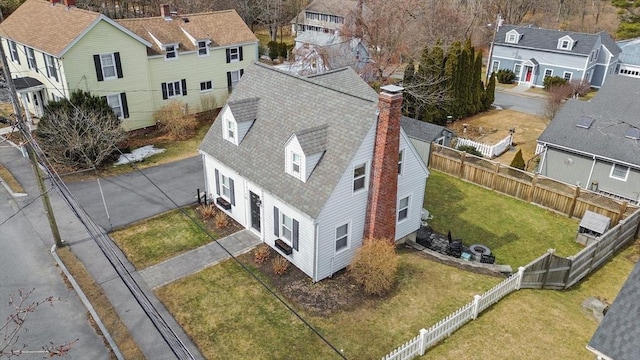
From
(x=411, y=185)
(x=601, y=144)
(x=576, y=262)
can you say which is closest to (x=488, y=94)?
(x=601, y=144)

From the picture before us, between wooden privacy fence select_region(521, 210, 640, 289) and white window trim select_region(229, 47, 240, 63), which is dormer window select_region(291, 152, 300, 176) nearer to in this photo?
wooden privacy fence select_region(521, 210, 640, 289)

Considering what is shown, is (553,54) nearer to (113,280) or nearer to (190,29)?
(190,29)

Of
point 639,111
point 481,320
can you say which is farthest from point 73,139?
point 639,111

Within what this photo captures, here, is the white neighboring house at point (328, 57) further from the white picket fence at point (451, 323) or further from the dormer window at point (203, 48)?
the white picket fence at point (451, 323)

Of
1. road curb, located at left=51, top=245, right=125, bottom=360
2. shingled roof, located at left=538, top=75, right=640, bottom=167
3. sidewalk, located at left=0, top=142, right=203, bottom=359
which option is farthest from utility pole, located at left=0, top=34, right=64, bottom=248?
shingled roof, located at left=538, top=75, right=640, bottom=167

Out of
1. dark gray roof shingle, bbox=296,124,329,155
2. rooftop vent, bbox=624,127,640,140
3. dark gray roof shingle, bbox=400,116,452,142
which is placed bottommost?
dark gray roof shingle, bbox=400,116,452,142

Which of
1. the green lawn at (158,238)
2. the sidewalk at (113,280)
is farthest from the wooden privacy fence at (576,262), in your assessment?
the green lawn at (158,238)

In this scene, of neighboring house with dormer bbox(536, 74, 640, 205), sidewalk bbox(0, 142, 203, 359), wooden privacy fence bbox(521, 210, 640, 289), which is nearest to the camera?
sidewalk bbox(0, 142, 203, 359)

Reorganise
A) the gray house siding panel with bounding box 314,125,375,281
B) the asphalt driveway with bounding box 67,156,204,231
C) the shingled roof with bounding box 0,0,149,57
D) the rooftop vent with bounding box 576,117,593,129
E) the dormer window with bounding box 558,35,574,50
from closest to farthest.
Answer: the gray house siding panel with bounding box 314,125,375,281
the asphalt driveway with bounding box 67,156,204,231
the rooftop vent with bounding box 576,117,593,129
the shingled roof with bounding box 0,0,149,57
the dormer window with bounding box 558,35,574,50
